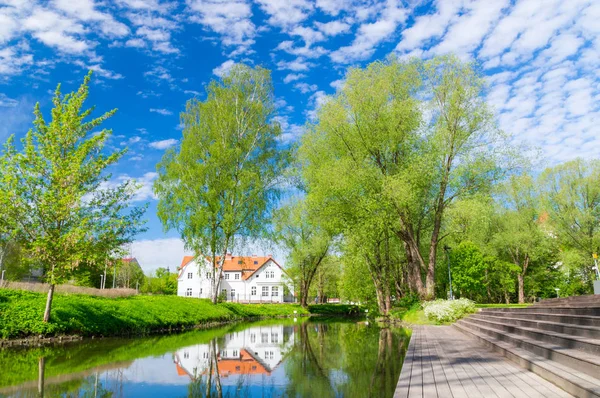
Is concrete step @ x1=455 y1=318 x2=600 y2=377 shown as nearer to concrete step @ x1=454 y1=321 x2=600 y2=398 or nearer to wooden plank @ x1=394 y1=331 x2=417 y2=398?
concrete step @ x1=454 y1=321 x2=600 y2=398

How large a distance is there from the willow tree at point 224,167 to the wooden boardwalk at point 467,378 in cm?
1935

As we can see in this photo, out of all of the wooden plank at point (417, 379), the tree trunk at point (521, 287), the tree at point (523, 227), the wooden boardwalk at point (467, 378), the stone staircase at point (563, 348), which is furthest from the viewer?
the tree trunk at point (521, 287)

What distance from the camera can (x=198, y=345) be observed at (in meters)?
13.6

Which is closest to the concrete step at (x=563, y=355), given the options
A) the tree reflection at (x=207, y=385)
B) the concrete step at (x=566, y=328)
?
the concrete step at (x=566, y=328)

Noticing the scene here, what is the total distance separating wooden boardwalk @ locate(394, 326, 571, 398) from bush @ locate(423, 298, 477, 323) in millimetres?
11281

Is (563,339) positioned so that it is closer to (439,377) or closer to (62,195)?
(439,377)

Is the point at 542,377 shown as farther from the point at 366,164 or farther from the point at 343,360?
the point at 366,164

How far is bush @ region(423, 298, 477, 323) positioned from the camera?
20281 millimetres

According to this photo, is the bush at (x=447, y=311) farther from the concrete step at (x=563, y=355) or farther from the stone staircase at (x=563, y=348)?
the concrete step at (x=563, y=355)

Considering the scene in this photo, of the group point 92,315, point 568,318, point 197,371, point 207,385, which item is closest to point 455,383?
point 568,318

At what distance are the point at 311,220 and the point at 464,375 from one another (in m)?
21.7

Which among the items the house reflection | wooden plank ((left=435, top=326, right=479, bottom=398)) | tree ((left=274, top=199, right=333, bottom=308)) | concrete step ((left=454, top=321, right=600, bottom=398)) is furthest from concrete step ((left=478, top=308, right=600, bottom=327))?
tree ((left=274, top=199, right=333, bottom=308))

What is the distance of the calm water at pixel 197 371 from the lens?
6.48 metres

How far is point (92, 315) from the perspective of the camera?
618 inches
